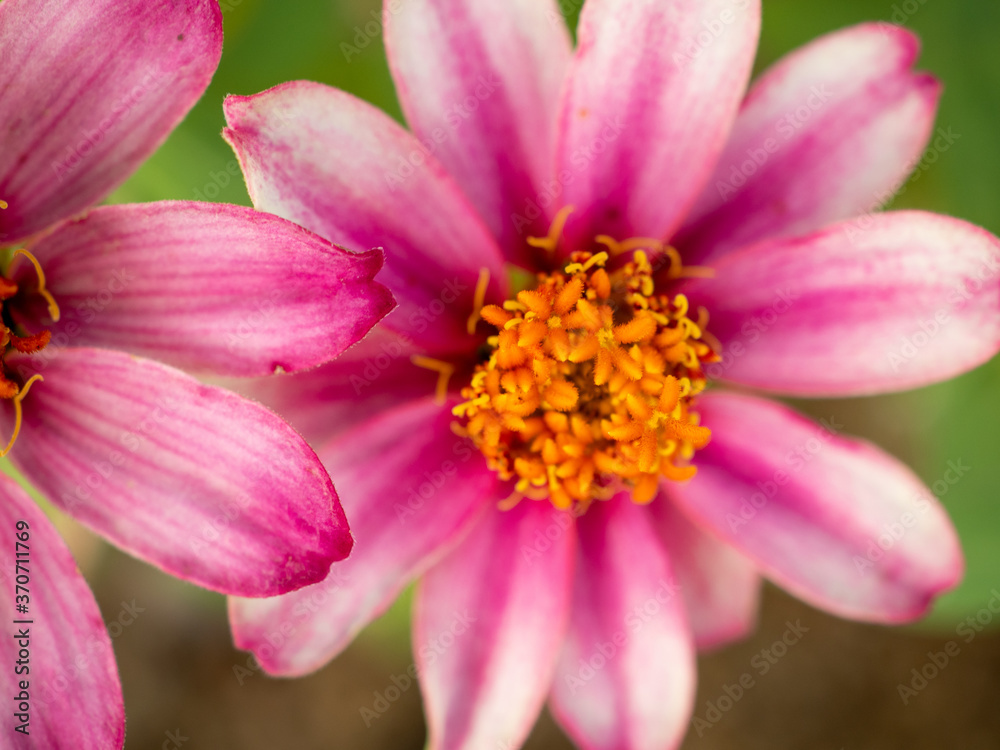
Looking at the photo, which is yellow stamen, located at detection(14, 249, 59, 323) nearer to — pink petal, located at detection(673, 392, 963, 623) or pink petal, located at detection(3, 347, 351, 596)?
pink petal, located at detection(3, 347, 351, 596)

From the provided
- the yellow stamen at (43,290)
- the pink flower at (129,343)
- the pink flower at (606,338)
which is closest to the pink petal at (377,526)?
the pink flower at (606,338)

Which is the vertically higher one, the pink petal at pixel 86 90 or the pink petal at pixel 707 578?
the pink petal at pixel 86 90

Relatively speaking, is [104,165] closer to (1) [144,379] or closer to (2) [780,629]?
(1) [144,379]

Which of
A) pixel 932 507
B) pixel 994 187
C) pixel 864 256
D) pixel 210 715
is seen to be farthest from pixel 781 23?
pixel 210 715

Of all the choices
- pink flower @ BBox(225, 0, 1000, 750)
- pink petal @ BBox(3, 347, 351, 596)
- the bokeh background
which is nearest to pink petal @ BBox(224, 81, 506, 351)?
pink flower @ BBox(225, 0, 1000, 750)

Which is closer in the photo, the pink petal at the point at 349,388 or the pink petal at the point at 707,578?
the pink petal at the point at 349,388

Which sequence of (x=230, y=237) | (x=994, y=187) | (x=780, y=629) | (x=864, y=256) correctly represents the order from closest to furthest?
(x=230, y=237) → (x=864, y=256) → (x=994, y=187) → (x=780, y=629)

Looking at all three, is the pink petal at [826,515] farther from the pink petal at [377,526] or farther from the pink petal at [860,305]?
the pink petal at [377,526]
